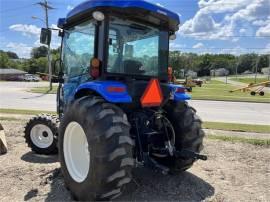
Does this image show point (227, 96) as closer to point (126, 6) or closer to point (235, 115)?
point (235, 115)

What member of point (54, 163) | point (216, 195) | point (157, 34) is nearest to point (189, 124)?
point (216, 195)

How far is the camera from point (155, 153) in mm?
5309

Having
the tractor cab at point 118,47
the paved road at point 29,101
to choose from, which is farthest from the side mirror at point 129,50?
the paved road at point 29,101

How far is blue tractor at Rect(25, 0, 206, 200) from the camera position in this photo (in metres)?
Result: 4.24

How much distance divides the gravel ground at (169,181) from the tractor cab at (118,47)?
4.22 feet

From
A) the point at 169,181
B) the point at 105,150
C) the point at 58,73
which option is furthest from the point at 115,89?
the point at 58,73

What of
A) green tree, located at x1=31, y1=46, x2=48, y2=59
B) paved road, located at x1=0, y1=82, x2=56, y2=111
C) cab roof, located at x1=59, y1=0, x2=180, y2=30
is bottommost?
paved road, located at x1=0, y1=82, x2=56, y2=111

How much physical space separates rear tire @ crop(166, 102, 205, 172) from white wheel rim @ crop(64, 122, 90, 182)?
143 centimetres

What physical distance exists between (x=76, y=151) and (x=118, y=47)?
1.58 m

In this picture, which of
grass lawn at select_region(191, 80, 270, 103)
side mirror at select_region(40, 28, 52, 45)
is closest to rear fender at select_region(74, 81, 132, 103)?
side mirror at select_region(40, 28, 52, 45)

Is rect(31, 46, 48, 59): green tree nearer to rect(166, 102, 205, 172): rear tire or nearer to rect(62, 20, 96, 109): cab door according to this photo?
rect(62, 20, 96, 109): cab door

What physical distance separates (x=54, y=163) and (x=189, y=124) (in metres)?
2.57

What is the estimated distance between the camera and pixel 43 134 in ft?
23.7

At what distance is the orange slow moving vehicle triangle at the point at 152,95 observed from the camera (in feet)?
16.2
